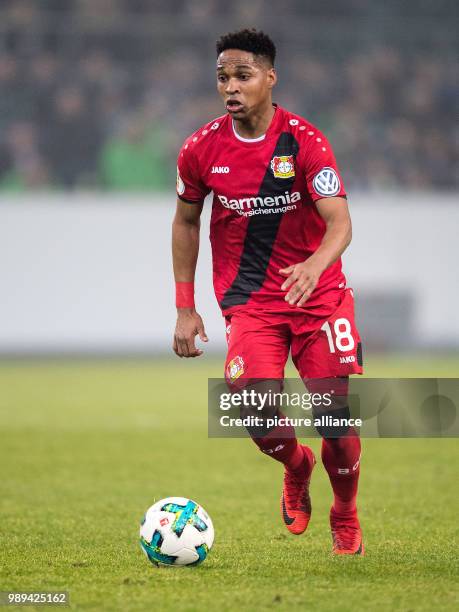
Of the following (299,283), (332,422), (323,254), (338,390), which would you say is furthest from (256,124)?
(332,422)

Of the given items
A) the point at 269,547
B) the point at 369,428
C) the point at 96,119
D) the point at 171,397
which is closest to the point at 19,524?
the point at 269,547

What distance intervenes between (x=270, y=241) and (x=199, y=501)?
2.43m

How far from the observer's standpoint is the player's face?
17.7 feet

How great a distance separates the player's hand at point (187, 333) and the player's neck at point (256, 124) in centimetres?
96

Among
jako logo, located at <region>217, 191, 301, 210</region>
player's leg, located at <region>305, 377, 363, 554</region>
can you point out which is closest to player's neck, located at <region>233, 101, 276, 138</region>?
jako logo, located at <region>217, 191, 301, 210</region>

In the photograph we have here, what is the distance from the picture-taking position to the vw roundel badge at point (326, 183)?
17.4 feet

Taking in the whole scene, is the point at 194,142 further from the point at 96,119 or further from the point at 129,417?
the point at 96,119

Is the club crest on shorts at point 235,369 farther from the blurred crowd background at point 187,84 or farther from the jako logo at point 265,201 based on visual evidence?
the blurred crowd background at point 187,84

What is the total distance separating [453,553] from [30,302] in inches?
613

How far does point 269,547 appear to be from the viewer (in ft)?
18.6

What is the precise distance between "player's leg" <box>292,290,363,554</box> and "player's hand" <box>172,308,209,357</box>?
54 centimetres

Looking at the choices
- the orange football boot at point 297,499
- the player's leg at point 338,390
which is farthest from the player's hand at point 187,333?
the orange football boot at point 297,499

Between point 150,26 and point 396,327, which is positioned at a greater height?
point 150,26

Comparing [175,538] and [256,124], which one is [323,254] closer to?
[256,124]
